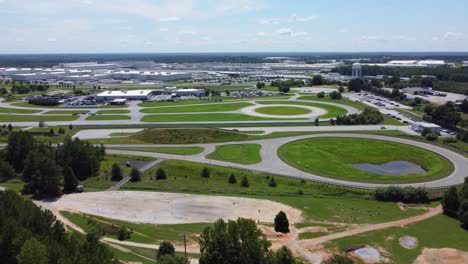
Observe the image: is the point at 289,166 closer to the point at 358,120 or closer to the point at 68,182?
the point at 68,182

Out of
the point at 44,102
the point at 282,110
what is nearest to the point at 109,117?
the point at 44,102

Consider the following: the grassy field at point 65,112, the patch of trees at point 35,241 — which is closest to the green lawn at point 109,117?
the grassy field at point 65,112

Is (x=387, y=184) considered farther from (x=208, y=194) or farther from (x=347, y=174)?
(x=208, y=194)

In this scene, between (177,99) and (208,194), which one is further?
(177,99)

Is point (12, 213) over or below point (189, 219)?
over

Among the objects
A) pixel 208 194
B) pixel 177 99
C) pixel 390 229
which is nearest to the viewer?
pixel 390 229

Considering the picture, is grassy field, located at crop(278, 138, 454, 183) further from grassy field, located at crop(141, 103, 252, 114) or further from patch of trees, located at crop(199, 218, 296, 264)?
grassy field, located at crop(141, 103, 252, 114)

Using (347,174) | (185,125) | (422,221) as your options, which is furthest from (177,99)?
(422,221)

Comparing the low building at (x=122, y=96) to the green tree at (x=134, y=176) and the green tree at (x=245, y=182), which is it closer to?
the green tree at (x=134, y=176)
